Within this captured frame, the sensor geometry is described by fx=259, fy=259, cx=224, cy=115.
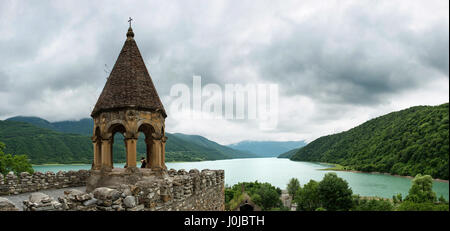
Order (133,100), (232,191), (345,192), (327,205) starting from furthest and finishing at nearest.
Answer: (232,191) → (327,205) → (345,192) → (133,100)

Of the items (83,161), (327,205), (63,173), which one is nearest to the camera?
(63,173)

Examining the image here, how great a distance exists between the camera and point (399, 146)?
103 feet

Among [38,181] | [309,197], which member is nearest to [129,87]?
[38,181]

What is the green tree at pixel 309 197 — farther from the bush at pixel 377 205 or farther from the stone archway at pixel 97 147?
the stone archway at pixel 97 147

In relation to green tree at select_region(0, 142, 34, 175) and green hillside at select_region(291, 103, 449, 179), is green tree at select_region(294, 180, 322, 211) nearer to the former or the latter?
green hillside at select_region(291, 103, 449, 179)

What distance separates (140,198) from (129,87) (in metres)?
4.69

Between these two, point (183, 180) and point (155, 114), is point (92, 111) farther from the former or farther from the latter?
point (183, 180)

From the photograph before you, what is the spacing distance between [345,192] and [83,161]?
4833cm

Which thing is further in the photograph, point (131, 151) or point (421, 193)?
point (421, 193)

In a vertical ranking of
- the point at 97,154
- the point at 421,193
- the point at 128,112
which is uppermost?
the point at 128,112

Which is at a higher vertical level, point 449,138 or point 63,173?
point 449,138

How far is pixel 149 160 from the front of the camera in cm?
1012

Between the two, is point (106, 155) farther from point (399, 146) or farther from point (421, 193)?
point (421, 193)
